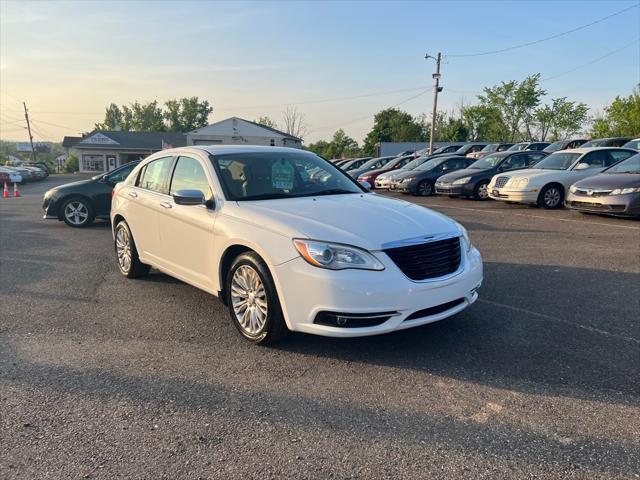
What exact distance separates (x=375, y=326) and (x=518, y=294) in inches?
100

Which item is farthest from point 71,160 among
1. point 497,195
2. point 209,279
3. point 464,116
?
point 209,279

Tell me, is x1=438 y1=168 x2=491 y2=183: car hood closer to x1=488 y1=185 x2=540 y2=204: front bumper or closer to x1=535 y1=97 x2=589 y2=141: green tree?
x1=488 y1=185 x2=540 y2=204: front bumper

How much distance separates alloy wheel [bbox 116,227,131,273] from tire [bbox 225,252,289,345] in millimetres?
2411

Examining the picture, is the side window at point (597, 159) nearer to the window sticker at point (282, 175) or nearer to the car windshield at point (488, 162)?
the car windshield at point (488, 162)

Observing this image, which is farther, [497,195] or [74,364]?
[497,195]

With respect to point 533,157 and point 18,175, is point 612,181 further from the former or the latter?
point 18,175

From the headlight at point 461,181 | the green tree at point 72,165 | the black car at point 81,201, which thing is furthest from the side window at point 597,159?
the green tree at point 72,165

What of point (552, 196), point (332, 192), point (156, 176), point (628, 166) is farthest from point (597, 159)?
point (156, 176)

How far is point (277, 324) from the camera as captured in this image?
3.85 meters

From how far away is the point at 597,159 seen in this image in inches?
499

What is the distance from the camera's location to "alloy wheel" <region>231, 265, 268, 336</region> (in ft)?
13.0

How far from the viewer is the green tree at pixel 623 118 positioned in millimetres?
44875

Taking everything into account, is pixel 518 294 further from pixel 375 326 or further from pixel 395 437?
pixel 395 437

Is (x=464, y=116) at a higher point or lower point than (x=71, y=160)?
higher
